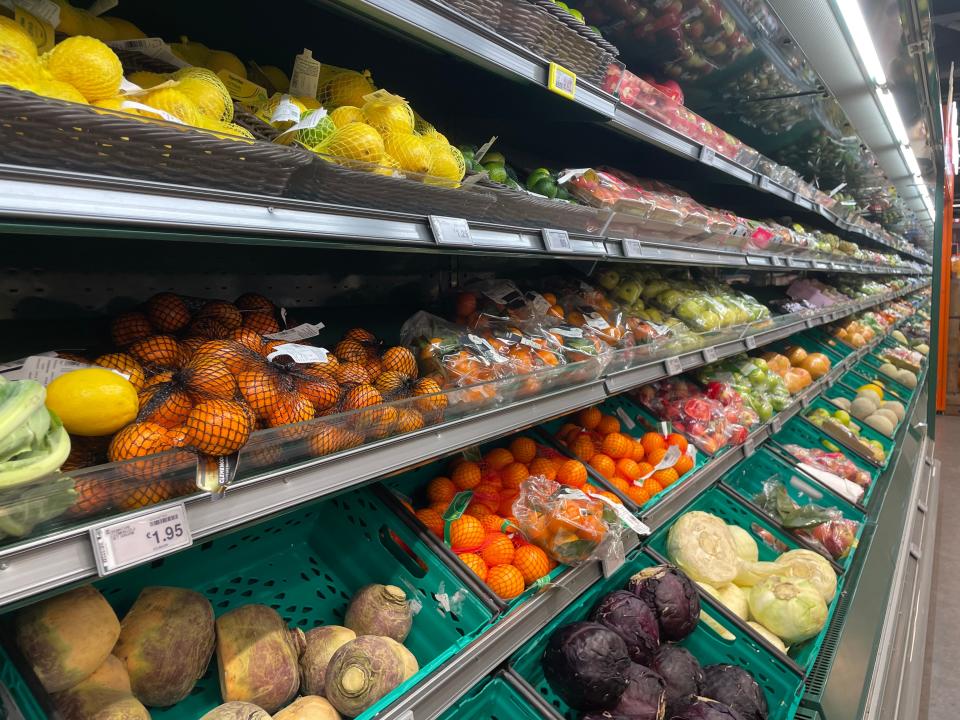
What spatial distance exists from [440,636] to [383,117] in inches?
41.1

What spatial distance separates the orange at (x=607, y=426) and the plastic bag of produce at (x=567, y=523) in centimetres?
60

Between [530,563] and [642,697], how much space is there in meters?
→ 0.38

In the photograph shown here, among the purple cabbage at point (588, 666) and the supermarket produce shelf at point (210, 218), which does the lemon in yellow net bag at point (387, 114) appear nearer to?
the supermarket produce shelf at point (210, 218)

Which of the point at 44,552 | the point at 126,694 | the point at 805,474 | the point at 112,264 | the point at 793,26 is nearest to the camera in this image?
the point at 44,552

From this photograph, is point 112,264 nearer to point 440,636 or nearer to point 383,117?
point 383,117

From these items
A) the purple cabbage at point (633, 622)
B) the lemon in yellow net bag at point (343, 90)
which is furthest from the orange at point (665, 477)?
the lemon in yellow net bag at point (343, 90)

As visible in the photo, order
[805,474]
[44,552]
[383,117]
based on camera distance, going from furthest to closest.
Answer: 1. [805,474]
2. [383,117]
3. [44,552]

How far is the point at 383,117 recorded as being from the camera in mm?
1158

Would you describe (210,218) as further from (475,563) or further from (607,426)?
(607,426)

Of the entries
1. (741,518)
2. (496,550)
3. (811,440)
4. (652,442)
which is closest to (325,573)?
(496,550)

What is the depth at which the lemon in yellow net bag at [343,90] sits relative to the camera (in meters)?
1.29

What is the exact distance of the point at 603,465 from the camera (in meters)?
1.97

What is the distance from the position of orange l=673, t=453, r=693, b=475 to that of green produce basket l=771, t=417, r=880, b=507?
129 cm

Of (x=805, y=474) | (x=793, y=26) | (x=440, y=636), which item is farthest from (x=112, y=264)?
(x=805, y=474)
